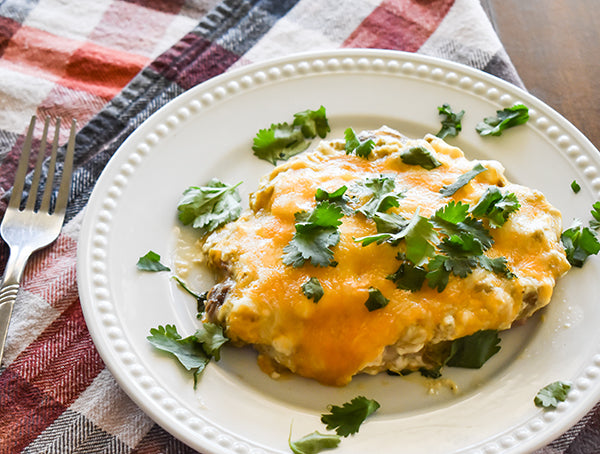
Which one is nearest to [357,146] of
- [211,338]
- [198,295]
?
[198,295]

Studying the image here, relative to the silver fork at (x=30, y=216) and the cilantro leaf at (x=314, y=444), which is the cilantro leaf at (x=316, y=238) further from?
the silver fork at (x=30, y=216)

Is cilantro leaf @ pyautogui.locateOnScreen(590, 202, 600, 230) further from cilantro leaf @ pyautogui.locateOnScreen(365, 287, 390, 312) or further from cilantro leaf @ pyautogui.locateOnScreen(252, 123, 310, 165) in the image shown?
cilantro leaf @ pyautogui.locateOnScreen(252, 123, 310, 165)

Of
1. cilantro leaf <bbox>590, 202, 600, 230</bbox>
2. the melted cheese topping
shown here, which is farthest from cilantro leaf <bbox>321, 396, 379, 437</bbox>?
cilantro leaf <bbox>590, 202, 600, 230</bbox>

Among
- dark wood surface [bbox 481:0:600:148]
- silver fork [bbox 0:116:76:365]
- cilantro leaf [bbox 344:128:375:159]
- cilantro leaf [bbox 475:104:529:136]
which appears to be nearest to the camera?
cilantro leaf [bbox 344:128:375:159]

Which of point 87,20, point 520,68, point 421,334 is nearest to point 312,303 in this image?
point 421,334

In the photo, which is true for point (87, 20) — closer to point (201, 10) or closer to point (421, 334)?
point (201, 10)

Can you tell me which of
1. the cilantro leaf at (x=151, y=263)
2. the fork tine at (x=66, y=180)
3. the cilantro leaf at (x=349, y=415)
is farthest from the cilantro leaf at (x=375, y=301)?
the fork tine at (x=66, y=180)

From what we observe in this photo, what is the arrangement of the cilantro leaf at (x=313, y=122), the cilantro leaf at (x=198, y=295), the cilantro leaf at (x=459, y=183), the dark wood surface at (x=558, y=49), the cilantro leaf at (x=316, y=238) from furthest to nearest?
the dark wood surface at (x=558, y=49) < the cilantro leaf at (x=313, y=122) < the cilantro leaf at (x=198, y=295) < the cilantro leaf at (x=459, y=183) < the cilantro leaf at (x=316, y=238)
